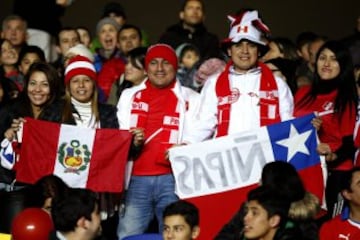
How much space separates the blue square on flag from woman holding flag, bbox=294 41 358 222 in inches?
3.6

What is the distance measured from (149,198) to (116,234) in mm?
729

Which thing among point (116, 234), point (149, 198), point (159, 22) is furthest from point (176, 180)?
point (159, 22)

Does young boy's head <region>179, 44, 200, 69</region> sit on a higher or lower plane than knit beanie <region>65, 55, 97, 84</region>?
higher

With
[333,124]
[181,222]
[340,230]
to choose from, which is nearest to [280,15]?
[333,124]

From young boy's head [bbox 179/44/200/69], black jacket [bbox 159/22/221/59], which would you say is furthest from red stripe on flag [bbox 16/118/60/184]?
black jacket [bbox 159/22/221/59]

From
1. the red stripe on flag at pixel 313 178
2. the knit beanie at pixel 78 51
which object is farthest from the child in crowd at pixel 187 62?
the red stripe on flag at pixel 313 178

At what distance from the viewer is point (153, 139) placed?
10.3 m

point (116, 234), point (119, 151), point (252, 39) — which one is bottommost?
point (116, 234)

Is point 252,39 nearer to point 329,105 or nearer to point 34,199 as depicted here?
point 329,105

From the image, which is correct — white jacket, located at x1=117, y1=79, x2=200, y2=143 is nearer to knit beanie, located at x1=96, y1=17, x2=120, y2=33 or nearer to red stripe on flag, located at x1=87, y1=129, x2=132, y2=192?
red stripe on flag, located at x1=87, y1=129, x2=132, y2=192

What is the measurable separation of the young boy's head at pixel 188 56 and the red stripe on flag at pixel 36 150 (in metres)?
2.74

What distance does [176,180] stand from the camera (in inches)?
399

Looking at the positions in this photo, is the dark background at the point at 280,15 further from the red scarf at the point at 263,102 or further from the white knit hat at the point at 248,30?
the red scarf at the point at 263,102

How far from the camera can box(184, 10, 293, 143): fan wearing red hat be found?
1012 cm
